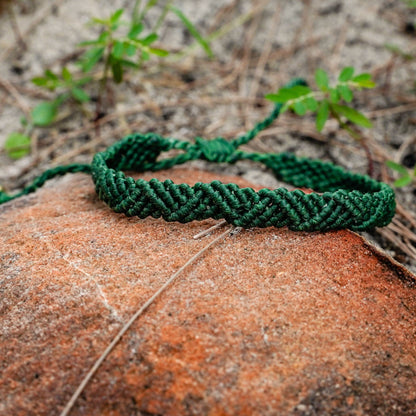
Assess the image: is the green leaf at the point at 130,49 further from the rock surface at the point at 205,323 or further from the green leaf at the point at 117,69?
the rock surface at the point at 205,323

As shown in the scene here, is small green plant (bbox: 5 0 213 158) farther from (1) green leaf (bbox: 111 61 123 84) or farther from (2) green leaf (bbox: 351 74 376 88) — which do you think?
(2) green leaf (bbox: 351 74 376 88)

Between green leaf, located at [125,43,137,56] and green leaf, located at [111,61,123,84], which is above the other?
green leaf, located at [125,43,137,56]

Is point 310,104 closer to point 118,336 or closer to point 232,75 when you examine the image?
point 232,75

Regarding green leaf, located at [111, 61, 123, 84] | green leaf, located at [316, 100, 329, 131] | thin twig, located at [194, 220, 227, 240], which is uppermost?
green leaf, located at [111, 61, 123, 84]

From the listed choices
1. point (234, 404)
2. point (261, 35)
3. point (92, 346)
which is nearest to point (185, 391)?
point (234, 404)

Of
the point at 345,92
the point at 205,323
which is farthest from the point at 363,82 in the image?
the point at 205,323

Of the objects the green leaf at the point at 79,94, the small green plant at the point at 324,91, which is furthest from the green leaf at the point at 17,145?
the small green plant at the point at 324,91

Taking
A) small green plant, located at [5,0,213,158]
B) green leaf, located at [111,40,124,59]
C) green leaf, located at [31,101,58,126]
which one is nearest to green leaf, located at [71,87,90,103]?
small green plant, located at [5,0,213,158]
